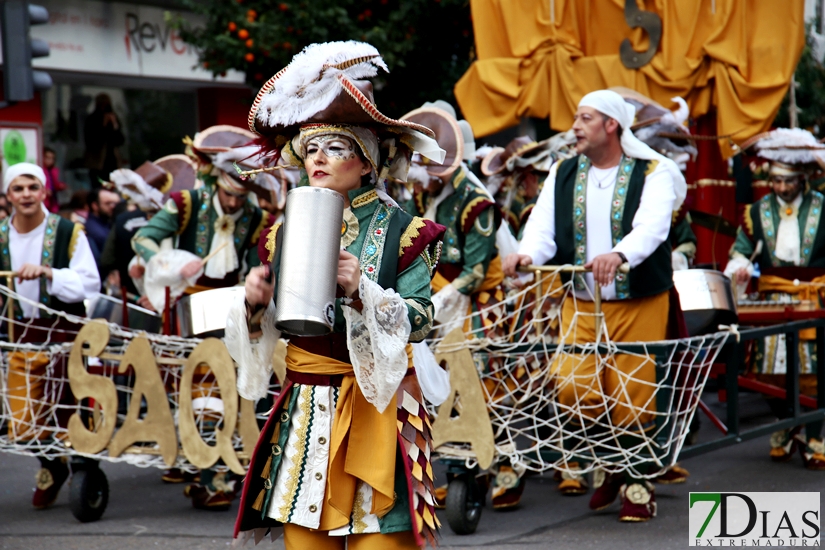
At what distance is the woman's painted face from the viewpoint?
303cm

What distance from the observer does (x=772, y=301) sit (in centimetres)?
671

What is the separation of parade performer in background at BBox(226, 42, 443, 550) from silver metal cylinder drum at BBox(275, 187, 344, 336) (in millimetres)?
208

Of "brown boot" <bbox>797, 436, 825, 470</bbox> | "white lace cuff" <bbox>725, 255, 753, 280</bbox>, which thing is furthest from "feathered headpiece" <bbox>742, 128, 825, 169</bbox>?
"brown boot" <bbox>797, 436, 825, 470</bbox>

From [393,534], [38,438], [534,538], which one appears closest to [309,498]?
[393,534]

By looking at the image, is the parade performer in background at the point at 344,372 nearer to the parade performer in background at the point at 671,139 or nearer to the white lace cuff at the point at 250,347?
the white lace cuff at the point at 250,347

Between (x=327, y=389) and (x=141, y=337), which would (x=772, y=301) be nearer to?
(x=141, y=337)

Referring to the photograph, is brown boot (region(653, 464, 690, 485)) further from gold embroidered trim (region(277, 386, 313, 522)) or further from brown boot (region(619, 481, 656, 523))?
gold embroidered trim (region(277, 386, 313, 522))

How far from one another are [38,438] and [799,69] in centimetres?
918

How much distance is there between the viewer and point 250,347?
3.03 metres

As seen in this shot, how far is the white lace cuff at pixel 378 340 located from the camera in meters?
2.81

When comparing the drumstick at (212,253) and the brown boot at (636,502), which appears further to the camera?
the drumstick at (212,253)

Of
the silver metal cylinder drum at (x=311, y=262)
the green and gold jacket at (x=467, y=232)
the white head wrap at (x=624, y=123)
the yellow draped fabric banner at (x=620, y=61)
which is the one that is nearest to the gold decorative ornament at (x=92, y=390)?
the green and gold jacket at (x=467, y=232)

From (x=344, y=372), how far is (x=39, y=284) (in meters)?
3.57

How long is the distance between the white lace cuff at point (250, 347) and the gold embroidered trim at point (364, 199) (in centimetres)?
35
